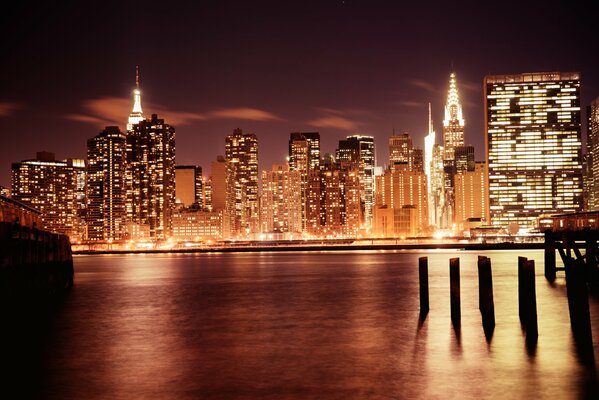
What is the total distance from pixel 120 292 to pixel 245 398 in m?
40.3

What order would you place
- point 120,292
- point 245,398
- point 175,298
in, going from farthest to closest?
point 120,292 → point 175,298 → point 245,398

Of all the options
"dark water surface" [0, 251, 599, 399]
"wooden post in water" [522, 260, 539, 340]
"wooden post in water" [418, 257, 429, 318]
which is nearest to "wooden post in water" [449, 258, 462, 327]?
"dark water surface" [0, 251, 599, 399]

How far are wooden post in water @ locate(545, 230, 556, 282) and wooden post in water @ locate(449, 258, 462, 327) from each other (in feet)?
80.0

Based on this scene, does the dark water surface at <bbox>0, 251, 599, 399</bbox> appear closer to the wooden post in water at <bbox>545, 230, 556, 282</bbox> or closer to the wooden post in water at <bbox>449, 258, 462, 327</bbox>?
the wooden post in water at <bbox>449, 258, 462, 327</bbox>

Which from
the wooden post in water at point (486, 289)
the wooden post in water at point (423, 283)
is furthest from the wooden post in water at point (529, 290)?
the wooden post in water at point (423, 283)

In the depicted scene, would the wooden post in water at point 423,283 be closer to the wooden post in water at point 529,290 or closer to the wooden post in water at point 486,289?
the wooden post in water at point 486,289

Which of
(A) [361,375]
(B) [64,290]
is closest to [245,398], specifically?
(A) [361,375]

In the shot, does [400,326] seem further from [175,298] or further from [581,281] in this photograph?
[175,298]

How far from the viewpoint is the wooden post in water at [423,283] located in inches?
1249

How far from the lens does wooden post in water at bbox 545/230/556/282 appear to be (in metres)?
51.9

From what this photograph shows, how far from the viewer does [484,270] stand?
26.8m

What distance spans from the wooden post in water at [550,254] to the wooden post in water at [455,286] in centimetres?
2438

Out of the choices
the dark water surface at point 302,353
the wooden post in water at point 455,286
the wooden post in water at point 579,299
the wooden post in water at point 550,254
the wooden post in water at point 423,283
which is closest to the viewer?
the dark water surface at point 302,353

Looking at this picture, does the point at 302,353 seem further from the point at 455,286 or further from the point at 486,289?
the point at 486,289
